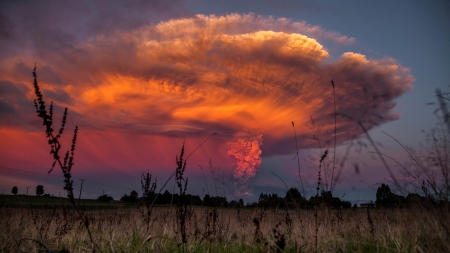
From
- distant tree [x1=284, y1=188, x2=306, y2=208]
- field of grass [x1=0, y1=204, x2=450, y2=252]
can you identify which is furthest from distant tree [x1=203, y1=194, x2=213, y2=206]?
distant tree [x1=284, y1=188, x2=306, y2=208]

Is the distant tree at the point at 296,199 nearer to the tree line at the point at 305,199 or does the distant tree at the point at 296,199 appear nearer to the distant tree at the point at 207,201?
the tree line at the point at 305,199

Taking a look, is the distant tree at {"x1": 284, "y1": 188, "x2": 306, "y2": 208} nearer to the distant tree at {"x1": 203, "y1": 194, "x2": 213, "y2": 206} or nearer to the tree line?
the tree line

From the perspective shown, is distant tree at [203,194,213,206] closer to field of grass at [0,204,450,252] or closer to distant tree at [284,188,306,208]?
field of grass at [0,204,450,252]

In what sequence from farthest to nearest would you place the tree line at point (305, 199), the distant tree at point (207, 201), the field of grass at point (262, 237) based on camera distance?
1. the distant tree at point (207, 201)
2. the tree line at point (305, 199)
3. the field of grass at point (262, 237)

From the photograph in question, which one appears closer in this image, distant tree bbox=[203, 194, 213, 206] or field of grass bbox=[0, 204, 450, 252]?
field of grass bbox=[0, 204, 450, 252]

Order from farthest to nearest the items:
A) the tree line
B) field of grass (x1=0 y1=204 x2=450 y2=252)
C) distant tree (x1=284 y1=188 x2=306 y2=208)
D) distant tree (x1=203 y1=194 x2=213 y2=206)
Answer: distant tree (x1=203 y1=194 x2=213 y2=206) → distant tree (x1=284 y1=188 x2=306 y2=208) → the tree line → field of grass (x1=0 y1=204 x2=450 y2=252)

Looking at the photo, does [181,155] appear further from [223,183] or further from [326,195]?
[223,183]

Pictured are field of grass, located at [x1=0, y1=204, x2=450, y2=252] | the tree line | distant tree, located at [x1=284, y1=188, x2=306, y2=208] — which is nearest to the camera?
field of grass, located at [x1=0, y1=204, x2=450, y2=252]

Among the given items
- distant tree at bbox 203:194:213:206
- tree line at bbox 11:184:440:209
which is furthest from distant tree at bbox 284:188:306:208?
distant tree at bbox 203:194:213:206

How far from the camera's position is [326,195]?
16.3ft

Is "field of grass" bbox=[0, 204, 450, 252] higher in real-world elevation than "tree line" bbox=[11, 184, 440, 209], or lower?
lower

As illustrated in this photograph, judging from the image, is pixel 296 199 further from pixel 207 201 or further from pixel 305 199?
pixel 207 201

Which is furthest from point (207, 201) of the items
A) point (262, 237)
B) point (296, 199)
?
point (262, 237)

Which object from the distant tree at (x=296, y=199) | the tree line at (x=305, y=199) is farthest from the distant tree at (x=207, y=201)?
the distant tree at (x=296, y=199)
